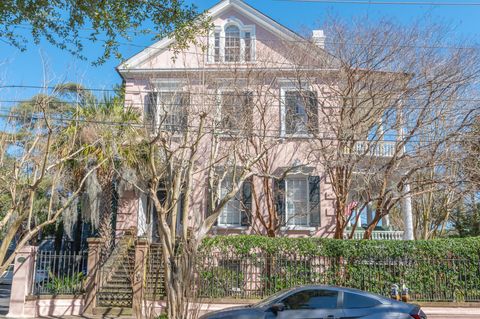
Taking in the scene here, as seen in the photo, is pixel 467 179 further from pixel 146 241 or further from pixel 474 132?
pixel 146 241

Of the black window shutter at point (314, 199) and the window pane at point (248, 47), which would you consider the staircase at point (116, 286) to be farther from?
the window pane at point (248, 47)

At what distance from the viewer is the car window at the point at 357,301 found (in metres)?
7.70

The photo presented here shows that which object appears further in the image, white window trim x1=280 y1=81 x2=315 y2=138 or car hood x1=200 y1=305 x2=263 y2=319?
white window trim x1=280 y1=81 x2=315 y2=138

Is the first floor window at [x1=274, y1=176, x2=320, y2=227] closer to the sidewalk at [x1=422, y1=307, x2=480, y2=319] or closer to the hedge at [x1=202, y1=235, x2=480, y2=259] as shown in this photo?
the hedge at [x1=202, y1=235, x2=480, y2=259]

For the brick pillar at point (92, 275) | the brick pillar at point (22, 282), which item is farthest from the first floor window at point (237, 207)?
the brick pillar at point (22, 282)

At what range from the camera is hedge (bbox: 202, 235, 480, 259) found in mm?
12969

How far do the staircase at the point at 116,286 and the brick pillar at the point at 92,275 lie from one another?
0.18 m

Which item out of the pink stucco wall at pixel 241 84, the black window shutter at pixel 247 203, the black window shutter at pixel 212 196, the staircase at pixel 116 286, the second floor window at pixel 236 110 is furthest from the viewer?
the black window shutter at pixel 247 203

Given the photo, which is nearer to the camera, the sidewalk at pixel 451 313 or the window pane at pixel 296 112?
the sidewalk at pixel 451 313

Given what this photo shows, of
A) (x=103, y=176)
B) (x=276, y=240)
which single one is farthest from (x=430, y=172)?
(x=103, y=176)

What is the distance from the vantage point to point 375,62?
47.0 ft

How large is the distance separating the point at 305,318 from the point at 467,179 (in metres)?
10.2

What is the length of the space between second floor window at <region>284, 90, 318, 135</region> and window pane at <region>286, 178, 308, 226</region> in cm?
234

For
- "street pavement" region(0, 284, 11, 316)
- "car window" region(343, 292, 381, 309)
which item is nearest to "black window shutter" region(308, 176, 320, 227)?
"car window" region(343, 292, 381, 309)
